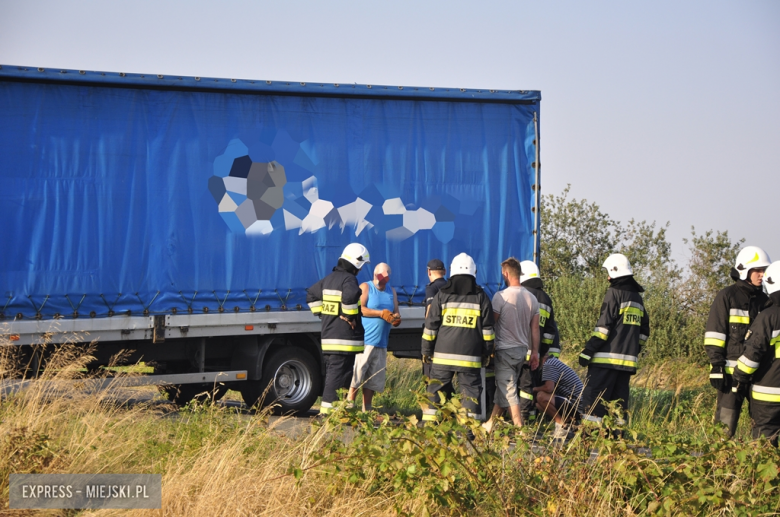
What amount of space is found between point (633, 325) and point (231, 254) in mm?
4522

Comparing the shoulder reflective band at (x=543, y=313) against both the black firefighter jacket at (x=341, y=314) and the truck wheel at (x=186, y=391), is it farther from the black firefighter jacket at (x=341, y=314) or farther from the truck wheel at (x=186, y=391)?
the truck wheel at (x=186, y=391)

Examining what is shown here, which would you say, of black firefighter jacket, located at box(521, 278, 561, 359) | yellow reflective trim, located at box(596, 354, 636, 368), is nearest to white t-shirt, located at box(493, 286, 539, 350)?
black firefighter jacket, located at box(521, 278, 561, 359)

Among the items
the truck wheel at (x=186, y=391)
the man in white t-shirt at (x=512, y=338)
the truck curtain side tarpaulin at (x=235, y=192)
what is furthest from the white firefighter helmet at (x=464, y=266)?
the truck wheel at (x=186, y=391)

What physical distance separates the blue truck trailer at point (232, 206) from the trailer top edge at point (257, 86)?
18mm

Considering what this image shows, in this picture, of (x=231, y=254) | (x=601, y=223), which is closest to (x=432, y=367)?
(x=231, y=254)

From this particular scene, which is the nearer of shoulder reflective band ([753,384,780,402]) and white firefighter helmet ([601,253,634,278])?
shoulder reflective band ([753,384,780,402])

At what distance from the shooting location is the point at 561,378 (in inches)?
360

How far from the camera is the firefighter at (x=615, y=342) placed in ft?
25.6

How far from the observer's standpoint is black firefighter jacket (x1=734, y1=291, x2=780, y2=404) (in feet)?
21.3

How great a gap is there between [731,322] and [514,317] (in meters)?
2.07

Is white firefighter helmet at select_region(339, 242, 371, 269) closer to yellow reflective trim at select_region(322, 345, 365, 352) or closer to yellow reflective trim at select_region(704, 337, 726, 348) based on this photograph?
yellow reflective trim at select_region(322, 345, 365, 352)

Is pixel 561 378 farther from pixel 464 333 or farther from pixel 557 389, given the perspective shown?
pixel 464 333

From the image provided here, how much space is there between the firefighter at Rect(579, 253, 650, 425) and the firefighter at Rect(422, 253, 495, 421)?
3.69ft

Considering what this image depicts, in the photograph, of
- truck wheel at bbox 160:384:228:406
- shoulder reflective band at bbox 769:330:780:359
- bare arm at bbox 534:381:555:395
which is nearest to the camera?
shoulder reflective band at bbox 769:330:780:359
